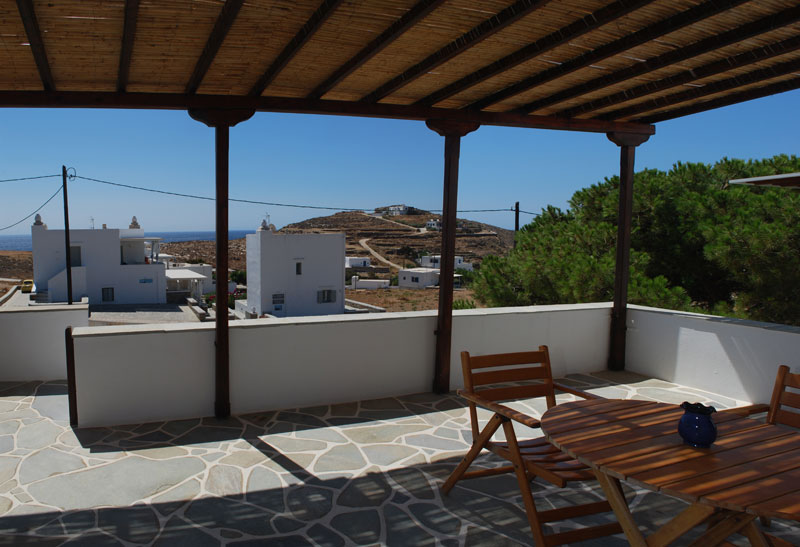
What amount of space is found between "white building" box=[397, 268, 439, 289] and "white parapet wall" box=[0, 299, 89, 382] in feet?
101

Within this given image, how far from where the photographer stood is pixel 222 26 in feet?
8.24

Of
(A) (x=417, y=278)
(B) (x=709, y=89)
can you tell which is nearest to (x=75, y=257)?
(A) (x=417, y=278)

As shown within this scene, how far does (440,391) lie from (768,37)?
330 centimetres

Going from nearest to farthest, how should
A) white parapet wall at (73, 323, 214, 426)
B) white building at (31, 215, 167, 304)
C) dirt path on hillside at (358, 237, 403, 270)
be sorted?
white parapet wall at (73, 323, 214, 426) < white building at (31, 215, 167, 304) < dirt path on hillside at (358, 237, 403, 270)

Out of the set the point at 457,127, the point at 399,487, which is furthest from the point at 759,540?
the point at 457,127

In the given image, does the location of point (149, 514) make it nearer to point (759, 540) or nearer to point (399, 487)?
point (399, 487)

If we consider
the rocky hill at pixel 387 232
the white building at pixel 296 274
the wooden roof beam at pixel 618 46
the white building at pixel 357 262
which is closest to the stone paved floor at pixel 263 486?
the wooden roof beam at pixel 618 46

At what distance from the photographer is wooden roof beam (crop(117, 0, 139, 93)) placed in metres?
2.28

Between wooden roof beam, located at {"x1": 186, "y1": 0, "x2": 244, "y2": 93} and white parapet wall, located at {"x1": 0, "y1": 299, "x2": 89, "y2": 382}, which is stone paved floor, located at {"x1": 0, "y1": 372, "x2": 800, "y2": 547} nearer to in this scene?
white parapet wall, located at {"x1": 0, "y1": 299, "x2": 89, "y2": 382}

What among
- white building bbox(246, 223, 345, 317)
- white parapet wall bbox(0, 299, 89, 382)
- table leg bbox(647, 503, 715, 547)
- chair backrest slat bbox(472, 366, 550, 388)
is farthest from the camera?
white building bbox(246, 223, 345, 317)

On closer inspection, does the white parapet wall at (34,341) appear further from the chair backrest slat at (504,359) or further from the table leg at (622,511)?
the table leg at (622,511)

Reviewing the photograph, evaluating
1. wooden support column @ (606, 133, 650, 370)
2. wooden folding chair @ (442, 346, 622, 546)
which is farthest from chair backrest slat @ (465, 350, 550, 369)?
wooden support column @ (606, 133, 650, 370)

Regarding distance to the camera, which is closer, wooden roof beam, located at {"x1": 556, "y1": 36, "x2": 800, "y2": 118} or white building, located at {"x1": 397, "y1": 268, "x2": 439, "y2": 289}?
wooden roof beam, located at {"x1": 556, "y1": 36, "x2": 800, "y2": 118}

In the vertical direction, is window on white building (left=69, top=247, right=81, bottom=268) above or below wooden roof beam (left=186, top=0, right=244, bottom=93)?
below
